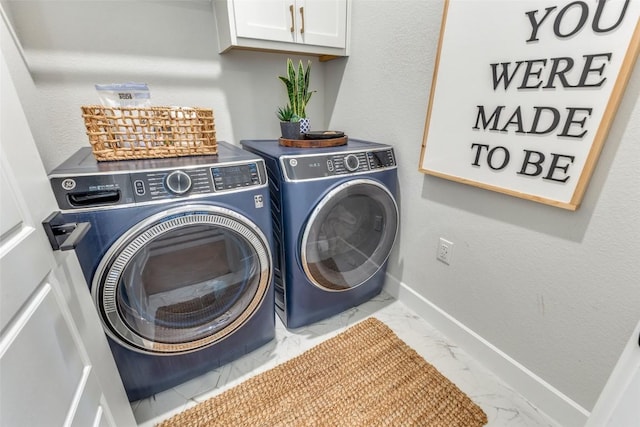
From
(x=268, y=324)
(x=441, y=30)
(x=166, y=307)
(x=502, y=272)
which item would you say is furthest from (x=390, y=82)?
(x=166, y=307)

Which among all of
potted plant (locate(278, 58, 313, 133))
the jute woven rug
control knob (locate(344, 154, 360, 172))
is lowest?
the jute woven rug

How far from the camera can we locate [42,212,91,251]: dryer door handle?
602 millimetres

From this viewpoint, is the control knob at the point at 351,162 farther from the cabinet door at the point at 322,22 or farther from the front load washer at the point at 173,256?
the cabinet door at the point at 322,22

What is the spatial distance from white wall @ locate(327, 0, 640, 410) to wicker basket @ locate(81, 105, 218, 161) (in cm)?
96

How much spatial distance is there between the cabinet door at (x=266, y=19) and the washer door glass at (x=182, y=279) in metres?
0.95

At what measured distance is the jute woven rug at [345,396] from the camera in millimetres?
1119

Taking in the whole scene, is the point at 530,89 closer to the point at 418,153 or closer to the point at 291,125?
the point at 418,153

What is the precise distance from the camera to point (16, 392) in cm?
46

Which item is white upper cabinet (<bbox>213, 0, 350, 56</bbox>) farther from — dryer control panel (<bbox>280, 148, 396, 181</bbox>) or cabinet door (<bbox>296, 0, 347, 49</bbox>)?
dryer control panel (<bbox>280, 148, 396, 181</bbox>)

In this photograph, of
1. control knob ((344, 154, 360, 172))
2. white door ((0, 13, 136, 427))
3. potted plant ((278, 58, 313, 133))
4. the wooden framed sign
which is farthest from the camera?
potted plant ((278, 58, 313, 133))

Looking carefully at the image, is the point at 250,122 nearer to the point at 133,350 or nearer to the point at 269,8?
the point at 269,8

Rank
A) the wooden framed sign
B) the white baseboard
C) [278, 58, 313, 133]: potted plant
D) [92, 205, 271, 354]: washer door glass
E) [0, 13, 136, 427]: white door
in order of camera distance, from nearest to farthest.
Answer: [0, 13, 136, 427]: white door < the wooden framed sign < [92, 205, 271, 354]: washer door glass < the white baseboard < [278, 58, 313, 133]: potted plant

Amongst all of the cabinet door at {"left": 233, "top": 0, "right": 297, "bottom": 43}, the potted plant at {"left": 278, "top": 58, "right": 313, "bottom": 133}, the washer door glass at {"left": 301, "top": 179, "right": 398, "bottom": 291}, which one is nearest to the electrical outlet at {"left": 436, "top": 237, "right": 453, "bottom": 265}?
the washer door glass at {"left": 301, "top": 179, "right": 398, "bottom": 291}

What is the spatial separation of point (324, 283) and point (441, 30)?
125 centimetres
